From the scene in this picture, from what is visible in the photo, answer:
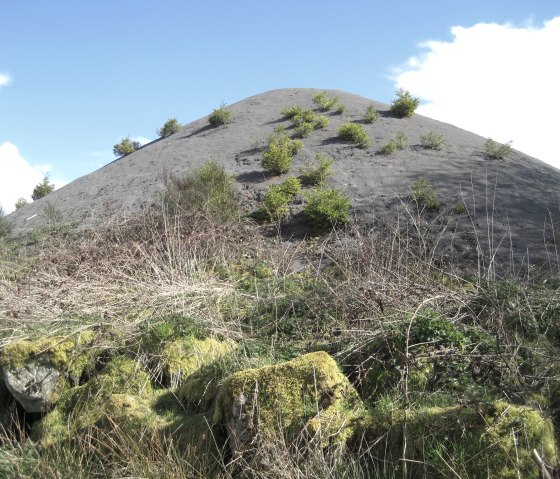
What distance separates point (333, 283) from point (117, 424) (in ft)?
8.45

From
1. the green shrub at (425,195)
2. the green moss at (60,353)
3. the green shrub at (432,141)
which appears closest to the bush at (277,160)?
the green shrub at (425,195)

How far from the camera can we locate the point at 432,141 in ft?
46.9

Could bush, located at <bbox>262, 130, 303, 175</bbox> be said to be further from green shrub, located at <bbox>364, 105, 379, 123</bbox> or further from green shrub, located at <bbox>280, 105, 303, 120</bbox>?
green shrub, located at <bbox>280, 105, 303, 120</bbox>

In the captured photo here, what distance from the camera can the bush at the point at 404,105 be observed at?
17.0 m

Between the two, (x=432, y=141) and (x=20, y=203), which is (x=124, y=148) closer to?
(x=20, y=203)

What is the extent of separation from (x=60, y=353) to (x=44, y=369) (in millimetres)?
214

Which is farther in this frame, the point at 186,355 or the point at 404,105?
the point at 404,105

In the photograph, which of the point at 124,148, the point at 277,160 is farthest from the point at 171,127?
the point at 277,160

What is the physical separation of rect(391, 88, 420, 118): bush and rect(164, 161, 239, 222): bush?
753 centimetres

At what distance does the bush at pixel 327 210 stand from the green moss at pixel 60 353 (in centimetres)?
491

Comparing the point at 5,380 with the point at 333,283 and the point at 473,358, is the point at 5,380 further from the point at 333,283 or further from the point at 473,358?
the point at 473,358

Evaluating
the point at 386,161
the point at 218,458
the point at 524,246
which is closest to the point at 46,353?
the point at 218,458

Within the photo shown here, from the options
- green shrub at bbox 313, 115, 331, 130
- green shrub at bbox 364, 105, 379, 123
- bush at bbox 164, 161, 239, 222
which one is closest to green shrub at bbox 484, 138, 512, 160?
green shrub at bbox 364, 105, 379, 123

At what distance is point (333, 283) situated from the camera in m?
5.79
